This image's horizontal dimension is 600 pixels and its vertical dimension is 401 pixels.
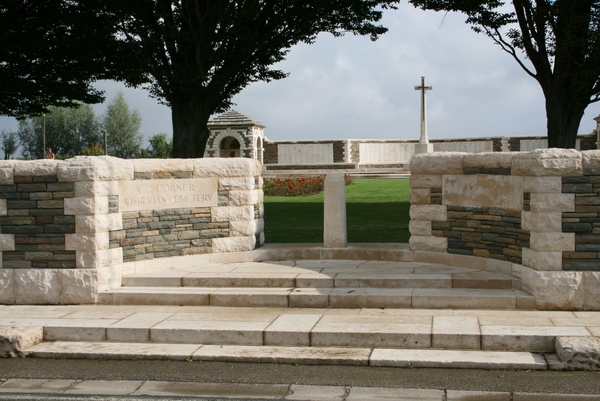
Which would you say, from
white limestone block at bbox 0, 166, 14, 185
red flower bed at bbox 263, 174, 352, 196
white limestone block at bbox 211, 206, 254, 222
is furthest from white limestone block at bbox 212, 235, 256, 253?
red flower bed at bbox 263, 174, 352, 196

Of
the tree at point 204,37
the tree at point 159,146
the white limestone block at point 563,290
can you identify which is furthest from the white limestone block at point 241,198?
the tree at point 159,146

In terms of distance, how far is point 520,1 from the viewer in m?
17.7

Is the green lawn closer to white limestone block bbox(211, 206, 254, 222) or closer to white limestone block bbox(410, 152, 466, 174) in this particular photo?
white limestone block bbox(211, 206, 254, 222)

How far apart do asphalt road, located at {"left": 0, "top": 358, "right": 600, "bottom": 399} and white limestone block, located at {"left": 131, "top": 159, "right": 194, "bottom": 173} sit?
3.59 m

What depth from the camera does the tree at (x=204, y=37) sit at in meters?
17.6

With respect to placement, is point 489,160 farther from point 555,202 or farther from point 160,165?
point 160,165

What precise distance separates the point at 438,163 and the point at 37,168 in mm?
5638

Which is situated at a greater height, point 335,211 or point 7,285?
point 335,211

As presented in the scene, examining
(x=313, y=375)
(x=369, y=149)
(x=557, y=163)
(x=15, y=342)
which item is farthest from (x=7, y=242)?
(x=369, y=149)

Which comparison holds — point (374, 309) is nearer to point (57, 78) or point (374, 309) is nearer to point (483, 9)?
point (483, 9)

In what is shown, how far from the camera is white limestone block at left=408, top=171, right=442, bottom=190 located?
10.4m

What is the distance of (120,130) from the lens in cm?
6097

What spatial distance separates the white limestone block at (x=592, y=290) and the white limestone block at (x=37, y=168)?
6.87 meters

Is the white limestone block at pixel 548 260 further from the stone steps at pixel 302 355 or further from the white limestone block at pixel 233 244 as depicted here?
the white limestone block at pixel 233 244
